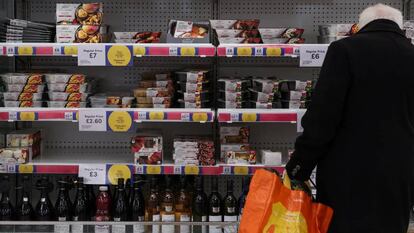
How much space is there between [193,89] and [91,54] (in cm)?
74

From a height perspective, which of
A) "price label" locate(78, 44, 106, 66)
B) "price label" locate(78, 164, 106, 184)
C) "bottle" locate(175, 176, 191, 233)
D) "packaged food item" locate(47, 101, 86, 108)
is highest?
"price label" locate(78, 44, 106, 66)

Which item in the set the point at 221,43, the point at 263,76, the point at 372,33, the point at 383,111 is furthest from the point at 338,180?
the point at 263,76

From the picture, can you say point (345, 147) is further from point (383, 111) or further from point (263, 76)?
point (263, 76)

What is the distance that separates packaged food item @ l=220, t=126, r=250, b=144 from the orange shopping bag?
160 cm

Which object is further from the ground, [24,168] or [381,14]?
[381,14]

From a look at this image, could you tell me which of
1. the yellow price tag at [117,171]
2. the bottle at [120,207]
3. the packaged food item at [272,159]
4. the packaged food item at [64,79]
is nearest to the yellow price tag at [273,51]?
the packaged food item at [272,159]

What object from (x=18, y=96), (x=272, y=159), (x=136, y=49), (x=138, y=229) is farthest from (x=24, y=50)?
(x=272, y=159)

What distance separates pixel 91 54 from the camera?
3.61 meters

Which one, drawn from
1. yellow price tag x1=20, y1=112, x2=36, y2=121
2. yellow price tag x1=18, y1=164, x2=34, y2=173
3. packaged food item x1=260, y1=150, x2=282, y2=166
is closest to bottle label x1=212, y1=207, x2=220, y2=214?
packaged food item x1=260, y1=150, x2=282, y2=166

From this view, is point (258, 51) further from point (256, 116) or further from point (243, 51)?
point (256, 116)

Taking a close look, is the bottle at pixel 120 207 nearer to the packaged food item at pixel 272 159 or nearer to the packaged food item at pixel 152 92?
the packaged food item at pixel 152 92

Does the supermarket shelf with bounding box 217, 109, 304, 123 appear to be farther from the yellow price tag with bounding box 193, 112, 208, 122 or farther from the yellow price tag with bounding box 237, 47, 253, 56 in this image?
the yellow price tag with bounding box 237, 47, 253, 56

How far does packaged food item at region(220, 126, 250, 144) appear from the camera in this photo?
410 centimetres

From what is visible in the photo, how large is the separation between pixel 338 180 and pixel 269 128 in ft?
6.79
